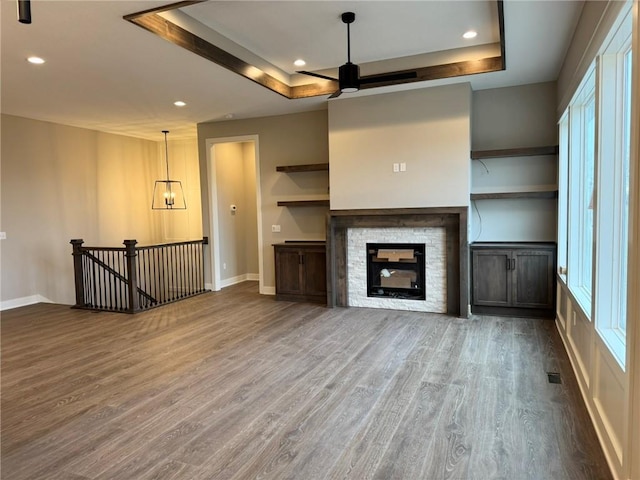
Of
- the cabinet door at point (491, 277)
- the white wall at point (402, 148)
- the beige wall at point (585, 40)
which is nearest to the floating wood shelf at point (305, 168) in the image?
the white wall at point (402, 148)

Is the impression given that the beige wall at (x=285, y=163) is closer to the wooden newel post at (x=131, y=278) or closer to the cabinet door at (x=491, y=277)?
the wooden newel post at (x=131, y=278)

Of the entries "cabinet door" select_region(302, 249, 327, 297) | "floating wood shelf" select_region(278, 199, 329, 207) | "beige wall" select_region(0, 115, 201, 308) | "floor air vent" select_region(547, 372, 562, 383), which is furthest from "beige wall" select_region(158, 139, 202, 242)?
"floor air vent" select_region(547, 372, 562, 383)

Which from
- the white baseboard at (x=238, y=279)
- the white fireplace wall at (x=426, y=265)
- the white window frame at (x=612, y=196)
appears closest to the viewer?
the white window frame at (x=612, y=196)

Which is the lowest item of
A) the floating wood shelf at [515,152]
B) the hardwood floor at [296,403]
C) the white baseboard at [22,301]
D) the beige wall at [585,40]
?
the hardwood floor at [296,403]

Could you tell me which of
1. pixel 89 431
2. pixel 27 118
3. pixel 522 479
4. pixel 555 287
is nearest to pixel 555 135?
pixel 555 287

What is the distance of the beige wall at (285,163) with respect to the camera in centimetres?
684

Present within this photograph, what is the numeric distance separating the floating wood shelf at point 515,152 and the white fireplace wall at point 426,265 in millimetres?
1102

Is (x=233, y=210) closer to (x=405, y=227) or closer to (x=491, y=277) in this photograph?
(x=405, y=227)

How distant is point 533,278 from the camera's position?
525 centimetres

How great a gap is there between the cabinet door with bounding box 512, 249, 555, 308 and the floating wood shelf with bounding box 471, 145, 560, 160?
1.25m

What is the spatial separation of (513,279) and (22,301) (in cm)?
753

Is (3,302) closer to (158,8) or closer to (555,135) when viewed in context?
(158,8)

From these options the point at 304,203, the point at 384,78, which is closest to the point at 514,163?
the point at 384,78

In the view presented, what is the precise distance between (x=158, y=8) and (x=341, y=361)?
3416 mm
